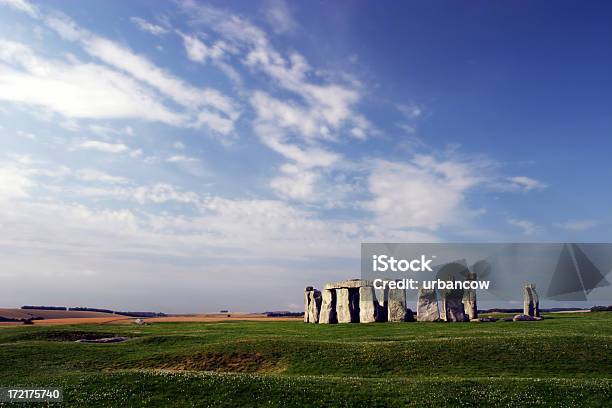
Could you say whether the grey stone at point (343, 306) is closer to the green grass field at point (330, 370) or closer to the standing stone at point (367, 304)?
the standing stone at point (367, 304)

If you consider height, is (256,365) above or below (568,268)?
below

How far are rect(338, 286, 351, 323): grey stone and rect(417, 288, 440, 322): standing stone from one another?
9.43 m

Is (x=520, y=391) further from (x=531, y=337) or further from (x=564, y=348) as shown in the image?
(x=531, y=337)

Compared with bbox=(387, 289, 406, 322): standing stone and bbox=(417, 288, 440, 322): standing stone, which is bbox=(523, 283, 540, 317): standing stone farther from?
bbox=(387, 289, 406, 322): standing stone

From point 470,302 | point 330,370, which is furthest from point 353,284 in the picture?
point 330,370

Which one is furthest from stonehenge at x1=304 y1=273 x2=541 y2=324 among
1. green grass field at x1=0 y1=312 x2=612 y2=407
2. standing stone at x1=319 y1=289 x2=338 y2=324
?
green grass field at x1=0 y1=312 x2=612 y2=407

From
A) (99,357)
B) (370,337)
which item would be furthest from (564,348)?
(99,357)

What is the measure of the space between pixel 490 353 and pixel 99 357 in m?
29.8

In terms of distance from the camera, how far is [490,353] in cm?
3206

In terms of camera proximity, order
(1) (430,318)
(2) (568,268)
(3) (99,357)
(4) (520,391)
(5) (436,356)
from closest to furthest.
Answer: (4) (520,391), (5) (436,356), (3) (99,357), (1) (430,318), (2) (568,268)

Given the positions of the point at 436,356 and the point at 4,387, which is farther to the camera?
the point at 436,356

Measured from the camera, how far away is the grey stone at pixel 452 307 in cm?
5699

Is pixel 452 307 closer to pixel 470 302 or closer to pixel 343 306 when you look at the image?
pixel 470 302

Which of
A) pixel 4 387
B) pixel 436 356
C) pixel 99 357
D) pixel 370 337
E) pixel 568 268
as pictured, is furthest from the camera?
pixel 568 268
